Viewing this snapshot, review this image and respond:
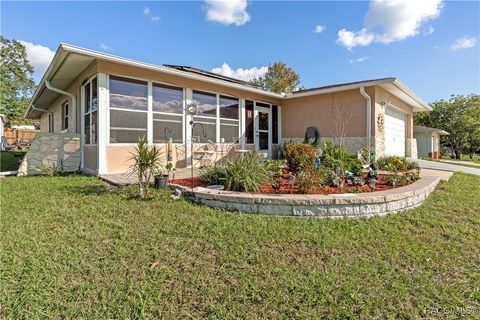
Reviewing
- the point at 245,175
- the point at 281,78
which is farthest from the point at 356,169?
the point at 281,78

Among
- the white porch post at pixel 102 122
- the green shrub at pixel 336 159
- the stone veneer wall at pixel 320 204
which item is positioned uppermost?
the white porch post at pixel 102 122

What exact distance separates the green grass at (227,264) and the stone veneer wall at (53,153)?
432cm

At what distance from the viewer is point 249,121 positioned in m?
10.5

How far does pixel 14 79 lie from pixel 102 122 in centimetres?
3134

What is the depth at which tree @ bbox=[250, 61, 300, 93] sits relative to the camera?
2627 centimetres

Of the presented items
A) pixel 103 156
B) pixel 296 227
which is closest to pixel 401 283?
pixel 296 227

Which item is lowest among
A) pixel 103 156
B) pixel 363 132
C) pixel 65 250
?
pixel 65 250

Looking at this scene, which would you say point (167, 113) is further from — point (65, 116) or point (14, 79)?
point (14, 79)

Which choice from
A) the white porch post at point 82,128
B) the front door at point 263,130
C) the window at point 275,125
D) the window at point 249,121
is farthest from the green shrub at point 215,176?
the window at point 275,125

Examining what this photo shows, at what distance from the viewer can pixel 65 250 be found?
253 cm

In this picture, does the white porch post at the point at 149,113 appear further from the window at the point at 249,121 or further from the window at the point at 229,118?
the window at the point at 249,121

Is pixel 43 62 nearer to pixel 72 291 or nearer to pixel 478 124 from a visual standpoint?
pixel 72 291

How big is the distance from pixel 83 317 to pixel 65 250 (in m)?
1.15

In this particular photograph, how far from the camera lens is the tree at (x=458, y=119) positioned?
66.6 feet
